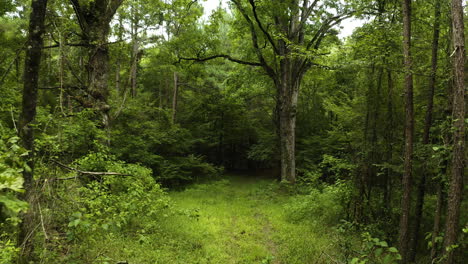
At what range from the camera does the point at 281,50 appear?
46.7 ft

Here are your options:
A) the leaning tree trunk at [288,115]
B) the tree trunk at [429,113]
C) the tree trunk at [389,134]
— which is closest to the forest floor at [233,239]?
the tree trunk at [429,113]

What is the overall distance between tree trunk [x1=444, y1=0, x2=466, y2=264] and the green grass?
2.02 metres

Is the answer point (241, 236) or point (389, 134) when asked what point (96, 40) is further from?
point (389, 134)

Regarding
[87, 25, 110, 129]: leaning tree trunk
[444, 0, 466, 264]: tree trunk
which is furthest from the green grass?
[87, 25, 110, 129]: leaning tree trunk

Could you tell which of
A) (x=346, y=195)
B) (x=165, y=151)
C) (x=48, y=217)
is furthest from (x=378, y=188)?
(x=165, y=151)

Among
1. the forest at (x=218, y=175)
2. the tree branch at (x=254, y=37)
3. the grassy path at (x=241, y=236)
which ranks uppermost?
the tree branch at (x=254, y=37)

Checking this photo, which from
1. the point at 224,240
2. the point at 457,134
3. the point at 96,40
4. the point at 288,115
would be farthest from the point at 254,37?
the point at 457,134

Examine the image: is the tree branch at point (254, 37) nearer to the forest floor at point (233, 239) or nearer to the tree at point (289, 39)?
the tree at point (289, 39)

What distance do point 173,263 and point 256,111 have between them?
713 inches

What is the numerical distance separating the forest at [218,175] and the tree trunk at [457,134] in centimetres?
2

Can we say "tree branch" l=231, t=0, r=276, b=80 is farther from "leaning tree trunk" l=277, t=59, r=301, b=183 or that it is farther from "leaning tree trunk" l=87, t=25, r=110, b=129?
"leaning tree trunk" l=87, t=25, r=110, b=129

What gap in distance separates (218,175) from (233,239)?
11551mm

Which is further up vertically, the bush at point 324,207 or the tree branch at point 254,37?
the tree branch at point 254,37

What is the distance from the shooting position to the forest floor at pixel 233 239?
5.82 m
